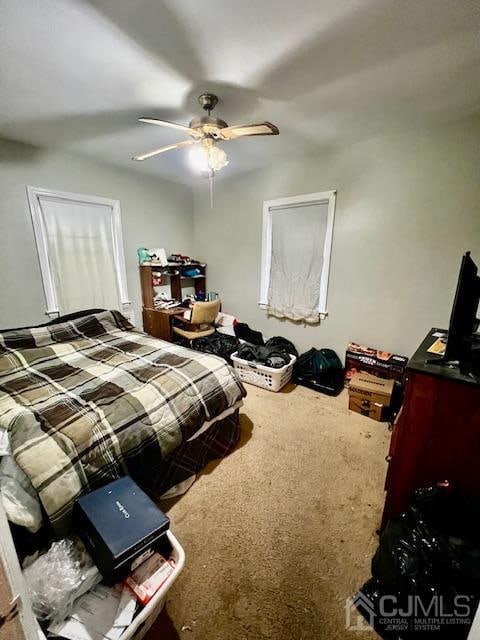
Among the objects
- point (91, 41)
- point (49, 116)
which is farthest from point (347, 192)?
point (49, 116)

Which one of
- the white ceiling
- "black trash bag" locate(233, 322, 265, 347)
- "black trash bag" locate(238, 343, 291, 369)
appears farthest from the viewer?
"black trash bag" locate(233, 322, 265, 347)

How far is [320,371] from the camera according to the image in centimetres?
272

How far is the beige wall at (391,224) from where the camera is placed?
6.71ft

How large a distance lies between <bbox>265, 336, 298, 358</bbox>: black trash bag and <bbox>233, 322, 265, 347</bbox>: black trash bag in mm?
173

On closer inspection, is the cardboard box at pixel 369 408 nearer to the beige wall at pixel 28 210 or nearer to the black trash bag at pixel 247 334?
the black trash bag at pixel 247 334

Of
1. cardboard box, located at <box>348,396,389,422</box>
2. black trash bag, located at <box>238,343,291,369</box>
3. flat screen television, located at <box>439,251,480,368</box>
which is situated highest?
flat screen television, located at <box>439,251,480,368</box>

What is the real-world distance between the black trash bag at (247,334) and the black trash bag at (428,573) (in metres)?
2.40

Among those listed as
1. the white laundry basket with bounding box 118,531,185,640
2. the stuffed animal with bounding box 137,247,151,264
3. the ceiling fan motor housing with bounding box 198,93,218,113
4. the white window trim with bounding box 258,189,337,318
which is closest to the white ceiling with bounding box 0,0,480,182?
the ceiling fan motor housing with bounding box 198,93,218,113

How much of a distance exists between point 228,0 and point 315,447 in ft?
8.51

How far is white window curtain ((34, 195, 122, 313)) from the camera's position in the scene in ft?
8.53

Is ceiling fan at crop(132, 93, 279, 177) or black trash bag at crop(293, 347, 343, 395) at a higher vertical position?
ceiling fan at crop(132, 93, 279, 177)

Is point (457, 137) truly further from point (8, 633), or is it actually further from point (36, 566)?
point (36, 566)

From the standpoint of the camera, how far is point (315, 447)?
6.32ft

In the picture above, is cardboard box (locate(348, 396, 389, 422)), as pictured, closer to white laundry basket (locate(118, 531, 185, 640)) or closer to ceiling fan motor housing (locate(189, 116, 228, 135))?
white laundry basket (locate(118, 531, 185, 640))
